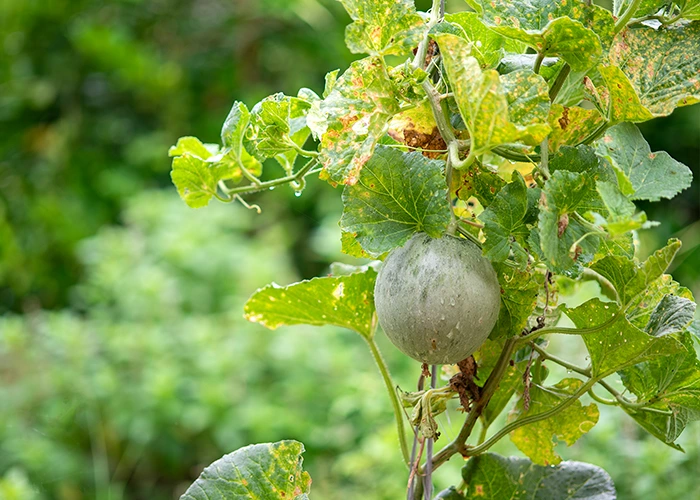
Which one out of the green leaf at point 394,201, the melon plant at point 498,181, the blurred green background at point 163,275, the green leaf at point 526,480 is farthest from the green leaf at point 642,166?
the blurred green background at point 163,275

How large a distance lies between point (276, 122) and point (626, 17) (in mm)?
195

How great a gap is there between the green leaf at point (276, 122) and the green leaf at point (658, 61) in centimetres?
18

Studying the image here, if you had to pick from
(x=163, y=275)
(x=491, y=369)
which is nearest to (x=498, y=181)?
(x=491, y=369)

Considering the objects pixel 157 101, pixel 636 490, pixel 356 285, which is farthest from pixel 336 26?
pixel 356 285

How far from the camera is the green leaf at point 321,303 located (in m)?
0.48

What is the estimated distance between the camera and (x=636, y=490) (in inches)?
37.9

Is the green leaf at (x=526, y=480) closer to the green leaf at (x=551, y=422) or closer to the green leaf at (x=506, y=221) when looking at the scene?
the green leaf at (x=551, y=422)

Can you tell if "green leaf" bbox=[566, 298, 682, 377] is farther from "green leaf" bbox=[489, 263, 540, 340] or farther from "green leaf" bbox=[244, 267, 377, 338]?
"green leaf" bbox=[244, 267, 377, 338]

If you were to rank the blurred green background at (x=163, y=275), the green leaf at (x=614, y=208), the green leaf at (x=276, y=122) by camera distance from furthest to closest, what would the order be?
the blurred green background at (x=163, y=275)
the green leaf at (x=276, y=122)
the green leaf at (x=614, y=208)

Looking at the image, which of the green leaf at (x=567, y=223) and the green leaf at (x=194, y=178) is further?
the green leaf at (x=194, y=178)

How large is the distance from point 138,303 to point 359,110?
133 cm

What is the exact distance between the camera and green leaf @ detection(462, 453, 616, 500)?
19.7 inches

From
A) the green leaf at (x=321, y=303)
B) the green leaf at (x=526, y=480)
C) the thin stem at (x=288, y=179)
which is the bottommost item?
the green leaf at (x=526, y=480)

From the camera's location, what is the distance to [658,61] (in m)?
A: 0.39
